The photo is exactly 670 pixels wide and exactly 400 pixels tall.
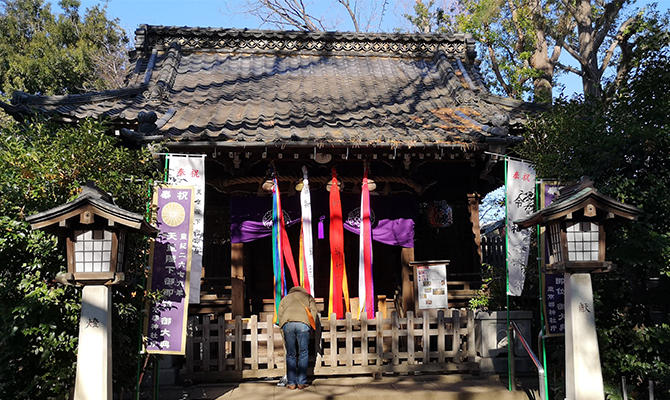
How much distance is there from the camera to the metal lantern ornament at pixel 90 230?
16.3 feet

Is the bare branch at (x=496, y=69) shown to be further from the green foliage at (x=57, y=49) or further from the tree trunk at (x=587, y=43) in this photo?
the green foliage at (x=57, y=49)

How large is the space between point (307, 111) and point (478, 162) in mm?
3499

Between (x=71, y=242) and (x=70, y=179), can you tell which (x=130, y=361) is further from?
(x=70, y=179)

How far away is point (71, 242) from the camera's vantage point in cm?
514

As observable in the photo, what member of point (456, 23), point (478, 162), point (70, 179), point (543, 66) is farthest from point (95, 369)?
point (456, 23)

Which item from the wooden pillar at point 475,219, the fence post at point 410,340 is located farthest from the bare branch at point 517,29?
the fence post at point 410,340

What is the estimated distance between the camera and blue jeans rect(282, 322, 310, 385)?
7535mm

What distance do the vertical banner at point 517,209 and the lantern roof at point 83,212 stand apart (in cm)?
519

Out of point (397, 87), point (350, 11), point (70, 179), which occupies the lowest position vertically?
point (70, 179)

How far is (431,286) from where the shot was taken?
30.4 feet

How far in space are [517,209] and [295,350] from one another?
12.9 feet

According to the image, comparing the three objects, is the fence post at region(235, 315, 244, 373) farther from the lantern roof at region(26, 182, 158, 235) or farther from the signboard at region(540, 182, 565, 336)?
the signboard at region(540, 182, 565, 336)

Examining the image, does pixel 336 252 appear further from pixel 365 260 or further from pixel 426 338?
pixel 426 338

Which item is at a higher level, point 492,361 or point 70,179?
point 70,179
